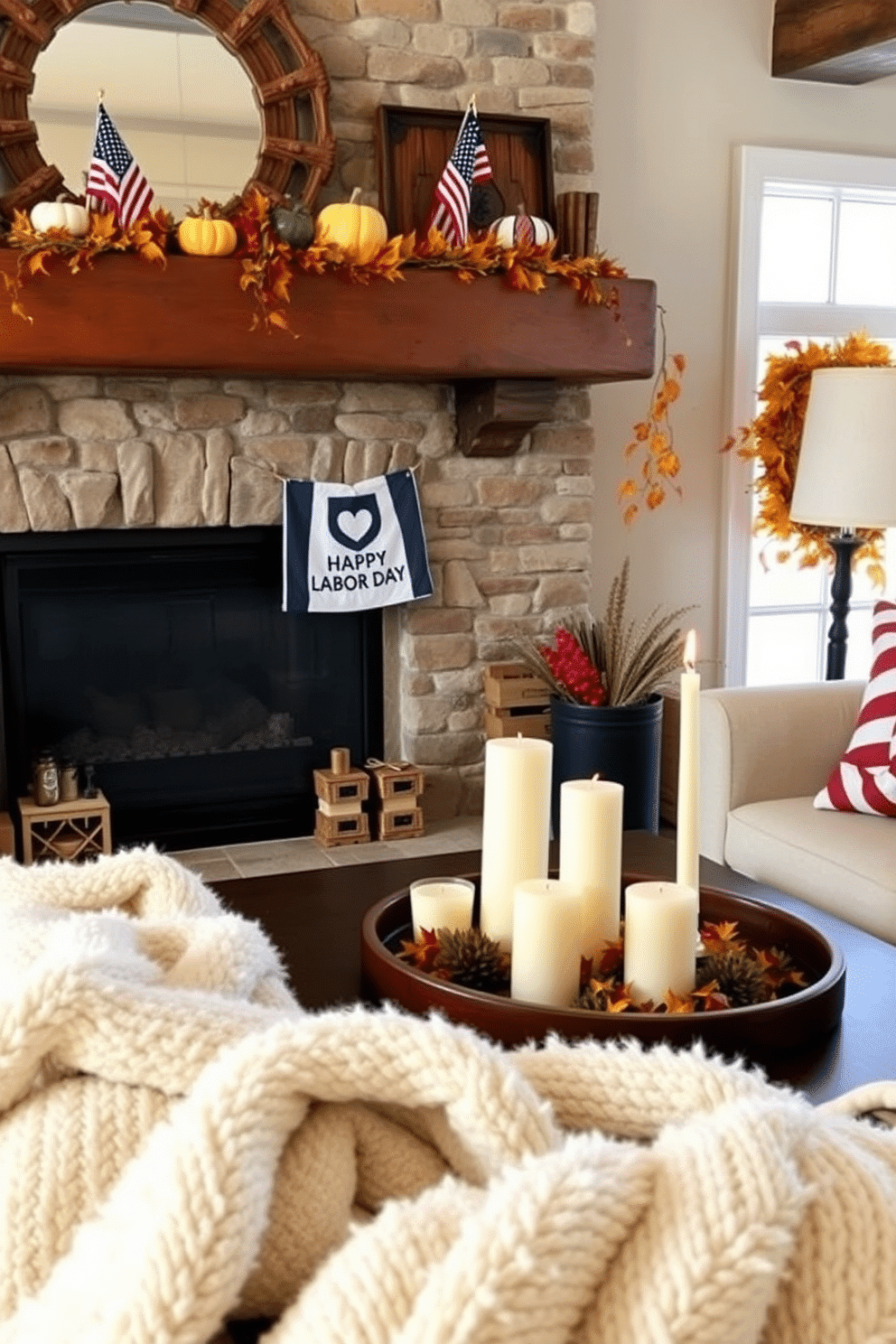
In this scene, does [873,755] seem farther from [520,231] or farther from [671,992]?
[520,231]

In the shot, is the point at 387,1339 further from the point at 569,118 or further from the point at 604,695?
the point at 569,118

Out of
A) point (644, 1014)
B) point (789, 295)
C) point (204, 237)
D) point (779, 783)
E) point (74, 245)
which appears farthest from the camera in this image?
point (789, 295)

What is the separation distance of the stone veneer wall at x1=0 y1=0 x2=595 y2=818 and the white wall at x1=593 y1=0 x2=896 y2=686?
23 centimetres

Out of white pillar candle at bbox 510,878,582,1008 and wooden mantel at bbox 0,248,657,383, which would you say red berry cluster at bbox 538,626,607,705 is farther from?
white pillar candle at bbox 510,878,582,1008

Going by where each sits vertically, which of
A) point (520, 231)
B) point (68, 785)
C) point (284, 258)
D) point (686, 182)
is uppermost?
point (686, 182)

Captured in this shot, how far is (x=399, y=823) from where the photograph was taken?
3721mm

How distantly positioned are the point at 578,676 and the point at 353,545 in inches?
27.3

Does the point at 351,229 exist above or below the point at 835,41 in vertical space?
below

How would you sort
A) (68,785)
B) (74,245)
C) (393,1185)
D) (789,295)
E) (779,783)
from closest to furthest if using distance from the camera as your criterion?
1. (393,1185)
2. (779,783)
3. (74,245)
4. (68,785)
5. (789,295)

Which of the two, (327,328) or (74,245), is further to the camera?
(327,328)

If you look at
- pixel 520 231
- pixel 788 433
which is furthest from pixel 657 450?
pixel 520 231

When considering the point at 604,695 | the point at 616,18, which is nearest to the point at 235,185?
the point at 616,18

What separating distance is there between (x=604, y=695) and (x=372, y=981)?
214 centimetres

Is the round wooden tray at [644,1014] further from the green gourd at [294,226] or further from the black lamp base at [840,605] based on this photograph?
the black lamp base at [840,605]
